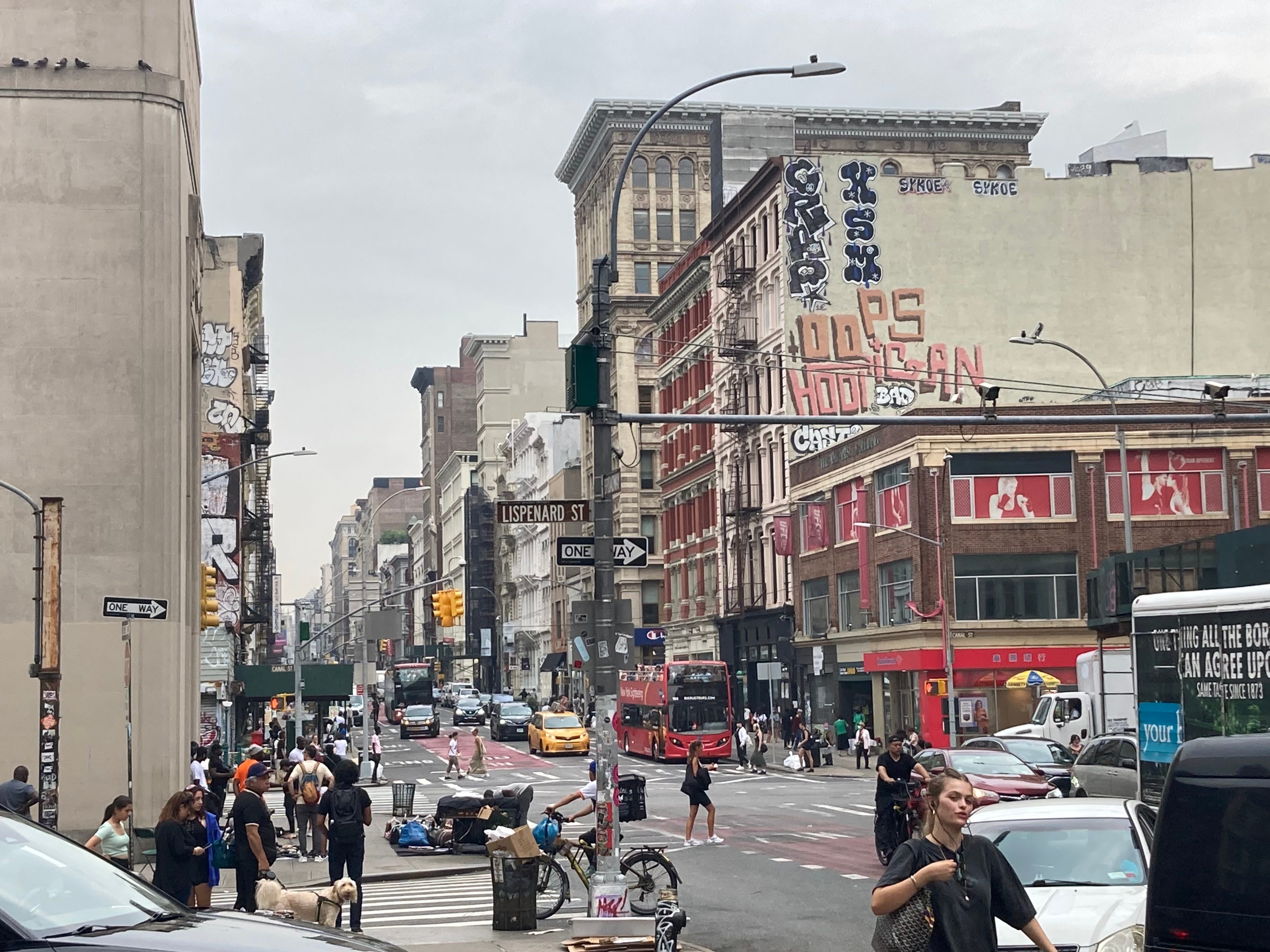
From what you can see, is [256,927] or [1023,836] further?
[1023,836]

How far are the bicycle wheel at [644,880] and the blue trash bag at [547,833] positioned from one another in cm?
210

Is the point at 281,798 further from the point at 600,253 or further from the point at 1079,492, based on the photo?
Result: the point at 600,253

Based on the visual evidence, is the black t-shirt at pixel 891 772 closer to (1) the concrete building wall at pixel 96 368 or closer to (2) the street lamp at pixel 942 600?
(1) the concrete building wall at pixel 96 368

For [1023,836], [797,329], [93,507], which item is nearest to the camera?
[1023,836]

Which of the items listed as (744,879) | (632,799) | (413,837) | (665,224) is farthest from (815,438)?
(744,879)

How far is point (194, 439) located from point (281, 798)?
12.7 metres

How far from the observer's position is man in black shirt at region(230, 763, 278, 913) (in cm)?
1741

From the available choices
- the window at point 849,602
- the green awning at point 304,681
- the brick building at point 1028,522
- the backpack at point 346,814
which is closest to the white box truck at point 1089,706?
the brick building at point 1028,522

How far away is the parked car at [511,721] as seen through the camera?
77438 mm

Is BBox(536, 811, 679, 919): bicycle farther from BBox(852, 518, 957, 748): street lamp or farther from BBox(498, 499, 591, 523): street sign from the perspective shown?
BBox(852, 518, 957, 748): street lamp

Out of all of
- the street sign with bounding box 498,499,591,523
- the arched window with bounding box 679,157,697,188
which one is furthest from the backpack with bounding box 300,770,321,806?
the arched window with bounding box 679,157,697,188

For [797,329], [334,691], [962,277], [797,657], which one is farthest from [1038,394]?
[334,691]

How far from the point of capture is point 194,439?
3834 cm

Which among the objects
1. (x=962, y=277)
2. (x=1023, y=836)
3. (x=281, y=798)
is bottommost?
(x=281, y=798)
